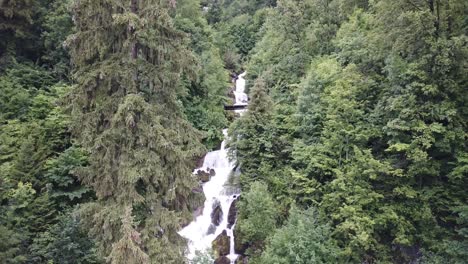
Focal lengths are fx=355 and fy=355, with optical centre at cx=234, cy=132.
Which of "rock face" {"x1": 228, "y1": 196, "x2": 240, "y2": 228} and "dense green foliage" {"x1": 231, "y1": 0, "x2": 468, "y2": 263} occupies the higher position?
"dense green foliage" {"x1": 231, "y1": 0, "x2": 468, "y2": 263}

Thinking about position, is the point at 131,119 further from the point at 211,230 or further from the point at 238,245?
the point at 211,230

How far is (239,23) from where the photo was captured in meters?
44.5

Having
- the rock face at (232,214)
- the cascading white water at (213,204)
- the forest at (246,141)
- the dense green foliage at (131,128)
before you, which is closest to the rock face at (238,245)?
the forest at (246,141)

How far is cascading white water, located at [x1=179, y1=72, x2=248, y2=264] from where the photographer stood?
19.1 m

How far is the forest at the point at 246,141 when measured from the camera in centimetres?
877

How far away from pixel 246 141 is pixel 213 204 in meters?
4.51

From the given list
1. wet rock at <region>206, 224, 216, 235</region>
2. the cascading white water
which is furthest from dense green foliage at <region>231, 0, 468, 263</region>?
wet rock at <region>206, 224, 216, 235</region>

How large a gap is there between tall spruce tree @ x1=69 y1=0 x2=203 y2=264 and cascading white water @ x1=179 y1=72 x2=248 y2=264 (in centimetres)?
921

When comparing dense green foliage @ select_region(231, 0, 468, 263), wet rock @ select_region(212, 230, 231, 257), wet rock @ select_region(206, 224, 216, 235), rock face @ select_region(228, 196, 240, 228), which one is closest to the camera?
dense green foliage @ select_region(231, 0, 468, 263)

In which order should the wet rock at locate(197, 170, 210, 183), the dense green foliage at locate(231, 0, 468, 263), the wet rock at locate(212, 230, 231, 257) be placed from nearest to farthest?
the dense green foliage at locate(231, 0, 468, 263) < the wet rock at locate(212, 230, 231, 257) < the wet rock at locate(197, 170, 210, 183)

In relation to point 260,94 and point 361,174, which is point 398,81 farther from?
point 260,94

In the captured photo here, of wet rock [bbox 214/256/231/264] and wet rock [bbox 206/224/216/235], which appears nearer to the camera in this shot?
wet rock [bbox 214/256/231/264]

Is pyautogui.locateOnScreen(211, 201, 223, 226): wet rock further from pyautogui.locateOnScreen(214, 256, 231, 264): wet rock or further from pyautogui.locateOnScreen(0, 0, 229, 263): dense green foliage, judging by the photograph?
pyautogui.locateOnScreen(0, 0, 229, 263): dense green foliage

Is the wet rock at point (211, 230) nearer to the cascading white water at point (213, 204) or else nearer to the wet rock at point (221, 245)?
the cascading white water at point (213, 204)
